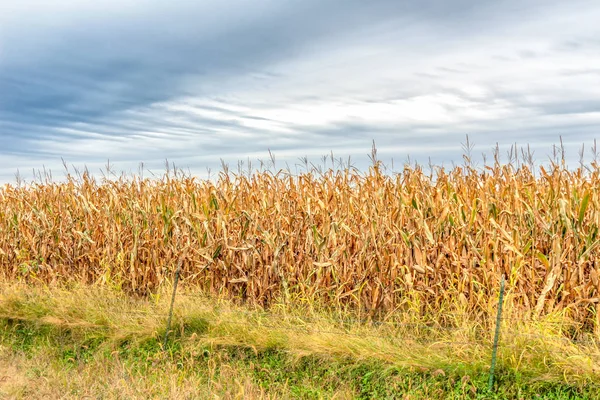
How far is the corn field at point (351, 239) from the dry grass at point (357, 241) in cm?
2

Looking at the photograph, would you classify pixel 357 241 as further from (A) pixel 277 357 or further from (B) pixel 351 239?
(A) pixel 277 357

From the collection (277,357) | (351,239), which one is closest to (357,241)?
(351,239)

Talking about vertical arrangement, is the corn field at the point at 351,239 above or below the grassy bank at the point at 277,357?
above

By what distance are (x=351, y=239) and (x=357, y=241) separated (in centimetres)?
19

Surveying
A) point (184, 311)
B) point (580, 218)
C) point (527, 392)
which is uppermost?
point (580, 218)

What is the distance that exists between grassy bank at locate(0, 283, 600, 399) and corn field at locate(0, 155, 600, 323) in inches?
17.8

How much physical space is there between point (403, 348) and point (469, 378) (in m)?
0.91

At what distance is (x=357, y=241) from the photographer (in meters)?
8.19

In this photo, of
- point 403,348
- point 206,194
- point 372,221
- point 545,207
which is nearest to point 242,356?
point 403,348

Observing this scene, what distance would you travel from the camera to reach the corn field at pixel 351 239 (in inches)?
286

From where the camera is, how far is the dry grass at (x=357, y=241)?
7254 mm

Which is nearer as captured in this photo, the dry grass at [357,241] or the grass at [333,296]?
the grass at [333,296]

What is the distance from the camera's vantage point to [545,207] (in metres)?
7.85

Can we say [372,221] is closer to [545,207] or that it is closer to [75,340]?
[545,207]
